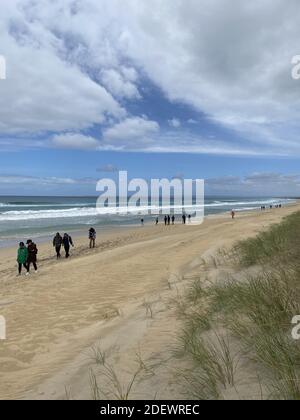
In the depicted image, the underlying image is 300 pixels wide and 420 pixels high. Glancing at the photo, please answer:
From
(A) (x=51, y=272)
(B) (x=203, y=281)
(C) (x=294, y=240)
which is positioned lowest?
(A) (x=51, y=272)

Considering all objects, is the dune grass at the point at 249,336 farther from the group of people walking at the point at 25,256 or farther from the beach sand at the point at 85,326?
the group of people walking at the point at 25,256

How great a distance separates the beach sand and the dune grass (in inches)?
13.4

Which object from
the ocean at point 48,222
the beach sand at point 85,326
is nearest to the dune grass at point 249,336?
the beach sand at point 85,326

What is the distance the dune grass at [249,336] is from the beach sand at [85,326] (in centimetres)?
34

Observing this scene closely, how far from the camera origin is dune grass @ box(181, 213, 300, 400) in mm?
3191

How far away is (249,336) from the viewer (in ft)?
13.0

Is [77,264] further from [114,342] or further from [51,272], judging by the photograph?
[114,342]

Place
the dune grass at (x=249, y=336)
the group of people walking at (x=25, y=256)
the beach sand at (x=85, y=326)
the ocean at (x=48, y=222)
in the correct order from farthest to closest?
the ocean at (x=48, y=222) → the group of people walking at (x=25, y=256) → the beach sand at (x=85, y=326) → the dune grass at (x=249, y=336)

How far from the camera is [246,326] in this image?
13.9 feet

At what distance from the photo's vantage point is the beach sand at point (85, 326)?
4.19 metres

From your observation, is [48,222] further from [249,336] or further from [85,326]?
[249,336]

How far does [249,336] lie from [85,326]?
414 cm
